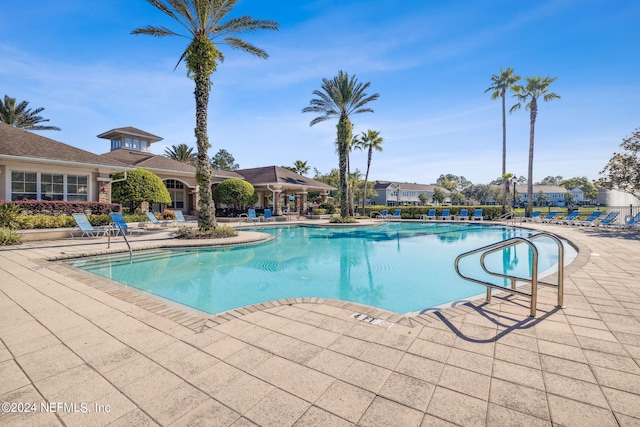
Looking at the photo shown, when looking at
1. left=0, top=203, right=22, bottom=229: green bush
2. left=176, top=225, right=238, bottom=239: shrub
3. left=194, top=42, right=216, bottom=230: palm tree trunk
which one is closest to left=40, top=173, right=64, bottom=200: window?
left=0, top=203, right=22, bottom=229: green bush

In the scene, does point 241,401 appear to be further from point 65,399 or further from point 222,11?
point 222,11

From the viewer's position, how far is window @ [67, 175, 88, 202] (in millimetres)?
16594

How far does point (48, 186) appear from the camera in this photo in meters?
15.9

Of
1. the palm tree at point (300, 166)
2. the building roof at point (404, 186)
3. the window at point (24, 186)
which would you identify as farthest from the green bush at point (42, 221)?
the building roof at point (404, 186)

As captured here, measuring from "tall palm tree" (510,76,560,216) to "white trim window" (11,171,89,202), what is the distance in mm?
38035

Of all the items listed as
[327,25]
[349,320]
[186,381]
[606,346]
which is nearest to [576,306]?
[606,346]

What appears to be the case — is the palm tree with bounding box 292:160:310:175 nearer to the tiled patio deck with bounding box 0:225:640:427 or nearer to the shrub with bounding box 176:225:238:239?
the shrub with bounding box 176:225:238:239

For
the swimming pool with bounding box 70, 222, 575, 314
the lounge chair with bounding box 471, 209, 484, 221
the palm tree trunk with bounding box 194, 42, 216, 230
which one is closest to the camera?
the swimming pool with bounding box 70, 222, 575, 314

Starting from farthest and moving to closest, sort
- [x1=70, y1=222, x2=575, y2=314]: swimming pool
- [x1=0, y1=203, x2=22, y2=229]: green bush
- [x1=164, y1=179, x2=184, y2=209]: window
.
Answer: [x1=164, y1=179, x2=184, y2=209]: window < [x1=0, y1=203, x2=22, y2=229]: green bush < [x1=70, y1=222, x2=575, y2=314]: swimming pool

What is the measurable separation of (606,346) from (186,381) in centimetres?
443

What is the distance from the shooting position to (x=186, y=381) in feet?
8.68

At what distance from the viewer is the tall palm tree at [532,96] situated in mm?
31125

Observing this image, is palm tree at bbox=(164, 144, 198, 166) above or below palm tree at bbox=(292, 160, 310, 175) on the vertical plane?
above

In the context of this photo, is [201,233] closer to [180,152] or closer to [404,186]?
[180,152]
